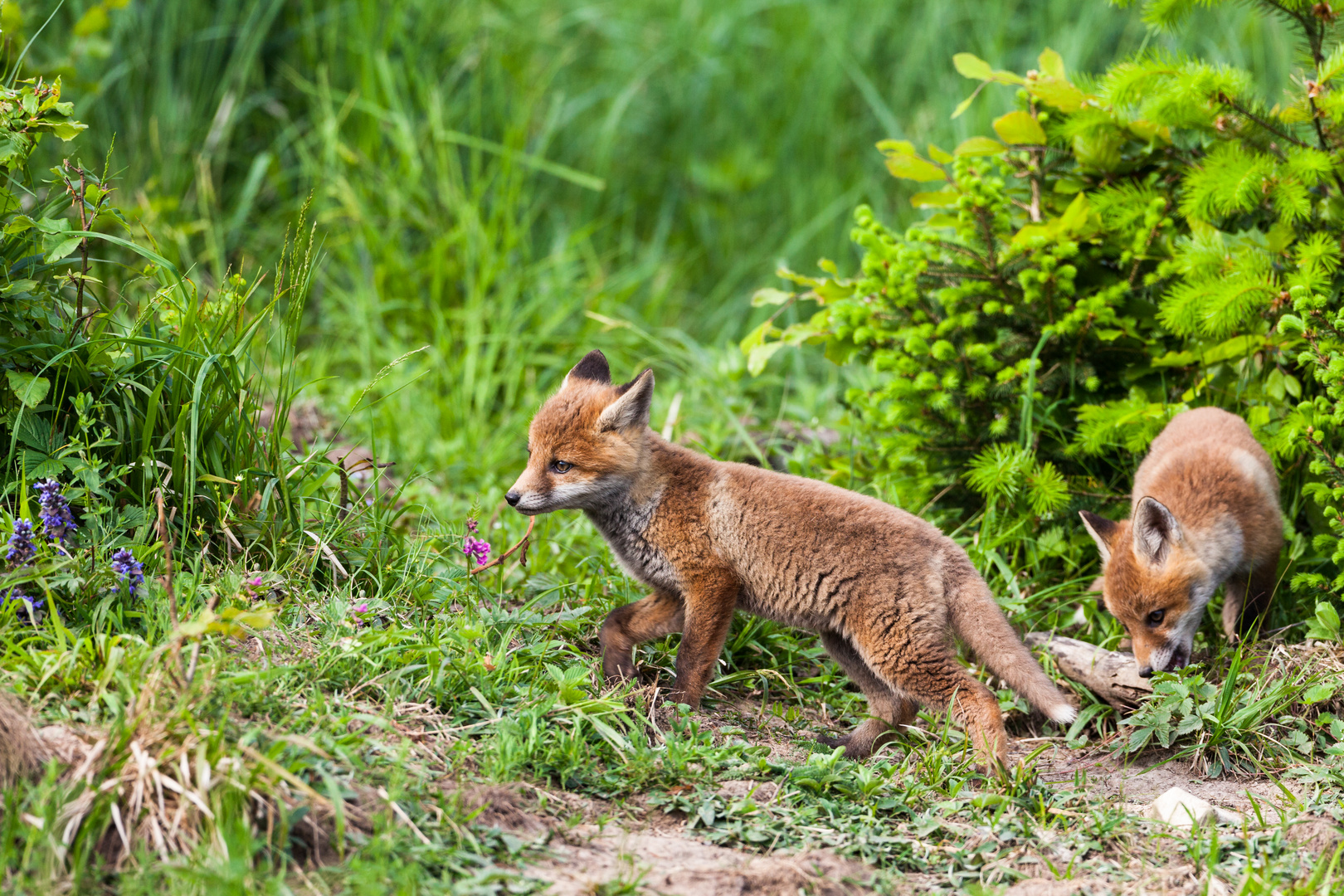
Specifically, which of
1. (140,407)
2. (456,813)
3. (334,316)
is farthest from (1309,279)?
(334,316)

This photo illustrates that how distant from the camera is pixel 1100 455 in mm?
5270

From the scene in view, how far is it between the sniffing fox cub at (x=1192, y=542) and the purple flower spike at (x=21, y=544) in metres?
3.91

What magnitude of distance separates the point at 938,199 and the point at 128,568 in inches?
153

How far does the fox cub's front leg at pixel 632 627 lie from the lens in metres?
4.12

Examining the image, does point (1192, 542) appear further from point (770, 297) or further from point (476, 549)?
point (476, 549)

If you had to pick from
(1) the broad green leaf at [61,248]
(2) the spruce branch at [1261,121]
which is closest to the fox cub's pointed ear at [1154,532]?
(2) the spruce branch at [1261,121]

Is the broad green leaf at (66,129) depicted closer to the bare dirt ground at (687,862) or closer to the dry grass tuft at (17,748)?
the dry grass tuft at (17,748)

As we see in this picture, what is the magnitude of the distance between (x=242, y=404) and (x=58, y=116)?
46.5 inches

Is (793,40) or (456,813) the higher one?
(793,40)

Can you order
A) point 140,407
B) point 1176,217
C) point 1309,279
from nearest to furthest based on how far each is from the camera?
point 140,407 < point 1309,279 < point 1176,217

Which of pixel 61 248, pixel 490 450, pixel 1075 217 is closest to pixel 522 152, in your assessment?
pixel 490 450

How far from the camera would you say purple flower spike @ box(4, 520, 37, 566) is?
10.8ft

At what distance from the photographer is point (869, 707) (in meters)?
4.30

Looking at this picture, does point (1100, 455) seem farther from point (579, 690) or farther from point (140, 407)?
point (140, 407)
